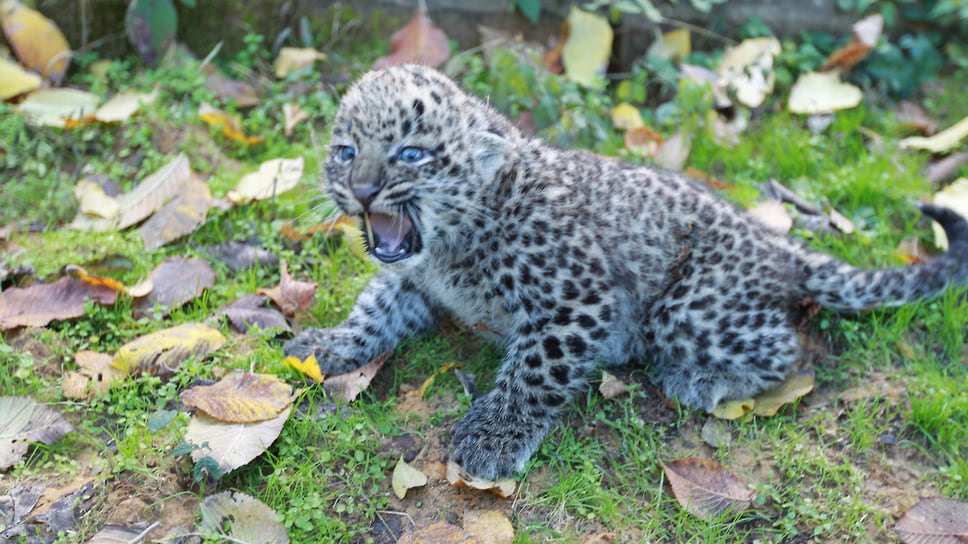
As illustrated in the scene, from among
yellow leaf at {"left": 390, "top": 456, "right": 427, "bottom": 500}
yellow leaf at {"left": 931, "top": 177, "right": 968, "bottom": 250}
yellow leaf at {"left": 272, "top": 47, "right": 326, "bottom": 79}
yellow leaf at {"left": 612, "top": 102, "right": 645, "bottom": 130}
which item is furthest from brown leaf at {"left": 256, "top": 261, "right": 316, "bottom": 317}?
yellow leaf at {"left": 931, "top": 177, "right": 968, "bottom": 250}

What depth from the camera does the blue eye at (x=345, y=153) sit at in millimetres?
4219

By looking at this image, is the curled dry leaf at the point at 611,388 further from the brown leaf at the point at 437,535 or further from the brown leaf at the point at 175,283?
the brown leaf at the point at 175,283

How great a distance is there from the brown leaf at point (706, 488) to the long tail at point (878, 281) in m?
1.38

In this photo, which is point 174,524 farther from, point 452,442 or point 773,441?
point 773,441

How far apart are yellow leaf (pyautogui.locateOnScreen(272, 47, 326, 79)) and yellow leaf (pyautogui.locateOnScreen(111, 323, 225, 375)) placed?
2.80 metres

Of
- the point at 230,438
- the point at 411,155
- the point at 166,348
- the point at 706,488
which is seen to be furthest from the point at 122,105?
the point at 706,488

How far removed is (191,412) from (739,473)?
271cm

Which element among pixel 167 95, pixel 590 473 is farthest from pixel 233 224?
pixel 590 473

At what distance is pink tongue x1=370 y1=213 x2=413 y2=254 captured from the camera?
421 centimetres

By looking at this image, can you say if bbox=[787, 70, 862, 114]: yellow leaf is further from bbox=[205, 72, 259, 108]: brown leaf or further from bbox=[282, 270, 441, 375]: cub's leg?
bbox=[205, 72, 259, 108]: brown leaf

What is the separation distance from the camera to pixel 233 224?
18.3 feet

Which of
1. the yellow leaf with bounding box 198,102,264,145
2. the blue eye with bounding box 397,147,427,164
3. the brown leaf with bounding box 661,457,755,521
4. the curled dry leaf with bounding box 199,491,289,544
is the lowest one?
the brown leaf with bounding box 661,457,755,521

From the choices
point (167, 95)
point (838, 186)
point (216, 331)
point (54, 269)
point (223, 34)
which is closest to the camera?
point (216, 331)

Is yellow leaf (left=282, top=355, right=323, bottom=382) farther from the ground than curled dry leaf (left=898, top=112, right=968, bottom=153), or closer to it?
farther from the ground
